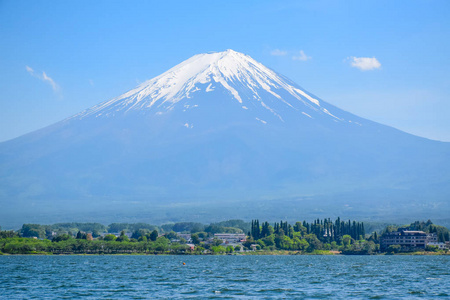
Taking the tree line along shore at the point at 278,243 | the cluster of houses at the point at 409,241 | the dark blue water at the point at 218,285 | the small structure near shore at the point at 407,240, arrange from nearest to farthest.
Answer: the dark blue water at the point at 218,285
the tree line along shore at the point at 278,243
the small structure near shore at the point at 407,240
the cluster of houses at the point at 409,241

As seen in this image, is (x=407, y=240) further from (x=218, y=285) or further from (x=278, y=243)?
(x=218, y=285)

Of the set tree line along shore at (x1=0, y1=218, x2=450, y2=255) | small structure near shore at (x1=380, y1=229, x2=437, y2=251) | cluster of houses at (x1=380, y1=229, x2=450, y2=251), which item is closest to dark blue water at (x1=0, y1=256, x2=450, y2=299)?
tree line along shore at (x1=0, y1=218, x2=450, y2=255)

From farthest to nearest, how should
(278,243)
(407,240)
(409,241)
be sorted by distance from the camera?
(278,243) < (407,240) < (409,241)

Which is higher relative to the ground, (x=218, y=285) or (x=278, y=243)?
(x=278, y=243)

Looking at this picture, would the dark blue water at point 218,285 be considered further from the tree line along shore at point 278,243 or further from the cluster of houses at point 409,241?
the cluster of houses at point 409,241

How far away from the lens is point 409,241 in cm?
17350

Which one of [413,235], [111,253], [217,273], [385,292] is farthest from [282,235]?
[385,292]

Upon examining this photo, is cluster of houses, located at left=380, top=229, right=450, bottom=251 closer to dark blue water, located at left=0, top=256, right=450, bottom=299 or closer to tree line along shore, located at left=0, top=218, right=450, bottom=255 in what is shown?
tree line along shore, located at left=0, top=218, right=450, bottom=255

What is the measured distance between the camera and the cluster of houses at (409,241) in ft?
566

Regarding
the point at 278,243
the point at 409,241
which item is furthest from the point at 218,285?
the point at 409,241

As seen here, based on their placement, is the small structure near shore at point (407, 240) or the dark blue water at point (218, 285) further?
the small structure near shore at point (407, 240)

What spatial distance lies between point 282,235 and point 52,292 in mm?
125127

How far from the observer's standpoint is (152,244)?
165m

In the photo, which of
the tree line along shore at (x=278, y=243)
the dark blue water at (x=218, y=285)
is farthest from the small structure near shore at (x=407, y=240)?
the dark blue water at (x=218, y=285)
